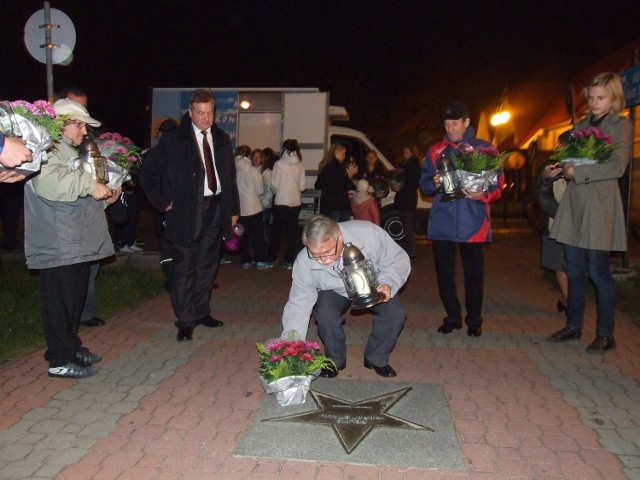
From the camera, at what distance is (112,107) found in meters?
32.5

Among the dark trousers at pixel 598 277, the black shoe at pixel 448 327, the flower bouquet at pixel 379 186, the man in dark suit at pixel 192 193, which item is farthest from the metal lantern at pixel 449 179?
the flower bouquet at pixel 379 186

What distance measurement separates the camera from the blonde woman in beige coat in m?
5.39

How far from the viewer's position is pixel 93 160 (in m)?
5.01

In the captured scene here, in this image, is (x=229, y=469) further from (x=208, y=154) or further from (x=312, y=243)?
(x=208, y=154)

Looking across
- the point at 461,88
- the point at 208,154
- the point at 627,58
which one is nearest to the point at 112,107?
the point at 461,88

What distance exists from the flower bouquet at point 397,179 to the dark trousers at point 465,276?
469cm

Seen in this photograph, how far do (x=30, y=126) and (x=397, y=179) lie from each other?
25.3ft

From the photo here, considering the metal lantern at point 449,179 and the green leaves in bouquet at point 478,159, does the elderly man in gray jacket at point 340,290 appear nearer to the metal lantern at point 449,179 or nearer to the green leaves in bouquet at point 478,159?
the metal lantern at point 449,179

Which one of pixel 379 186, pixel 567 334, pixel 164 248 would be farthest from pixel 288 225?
pixel 567 334

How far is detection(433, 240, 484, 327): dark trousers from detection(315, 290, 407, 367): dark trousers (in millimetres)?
1341

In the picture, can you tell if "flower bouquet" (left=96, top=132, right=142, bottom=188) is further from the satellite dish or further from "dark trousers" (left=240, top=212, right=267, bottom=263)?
"dark trousers" (left=240, top=212, right=267, bottom=263)

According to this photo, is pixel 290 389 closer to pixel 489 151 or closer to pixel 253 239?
pixel 489 151

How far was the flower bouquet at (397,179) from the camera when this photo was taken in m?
10.9

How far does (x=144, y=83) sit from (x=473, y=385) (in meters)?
30.9
